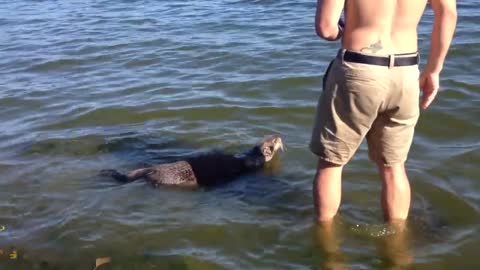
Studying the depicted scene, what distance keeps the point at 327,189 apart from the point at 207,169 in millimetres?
1927

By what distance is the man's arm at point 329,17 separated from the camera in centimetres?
414

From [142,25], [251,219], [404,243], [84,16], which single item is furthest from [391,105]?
[84,16]

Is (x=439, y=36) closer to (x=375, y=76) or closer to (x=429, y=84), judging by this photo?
(x=429, y=84)

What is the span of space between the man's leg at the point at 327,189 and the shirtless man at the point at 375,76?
18 mm

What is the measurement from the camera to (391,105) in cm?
449

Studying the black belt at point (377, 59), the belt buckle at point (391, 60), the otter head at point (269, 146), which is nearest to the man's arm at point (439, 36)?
the black belt at point (377, 59)

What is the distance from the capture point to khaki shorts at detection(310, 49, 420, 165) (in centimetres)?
433

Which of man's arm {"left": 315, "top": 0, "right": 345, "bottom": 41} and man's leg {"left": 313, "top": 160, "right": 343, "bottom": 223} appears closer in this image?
man's arm {"left": 315, "top": 0, "right": 345, "bottom": 41}

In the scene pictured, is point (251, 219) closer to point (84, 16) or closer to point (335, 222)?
point (335, 222)

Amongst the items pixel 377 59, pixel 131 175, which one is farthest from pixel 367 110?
pixel 131 175

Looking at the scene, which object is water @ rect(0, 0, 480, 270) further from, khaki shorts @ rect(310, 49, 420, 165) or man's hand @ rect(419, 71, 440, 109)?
man's hand @ rect(419, 71, 440, 109)

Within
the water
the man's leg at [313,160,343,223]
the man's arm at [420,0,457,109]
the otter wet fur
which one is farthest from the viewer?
the otter wet fur

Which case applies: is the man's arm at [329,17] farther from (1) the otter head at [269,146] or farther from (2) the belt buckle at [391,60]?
(1) the otter head at [269,146]


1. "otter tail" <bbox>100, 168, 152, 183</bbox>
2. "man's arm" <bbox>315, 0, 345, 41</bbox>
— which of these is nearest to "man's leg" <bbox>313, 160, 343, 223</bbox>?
"man's arm" <bbox>315, 0, 345, 41</bbox>
